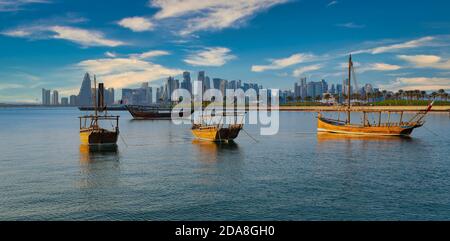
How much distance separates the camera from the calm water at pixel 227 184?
2622 centimetres

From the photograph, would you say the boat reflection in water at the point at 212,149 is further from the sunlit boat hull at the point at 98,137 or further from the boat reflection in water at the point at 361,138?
the boat reflection in water at the point at 361,138

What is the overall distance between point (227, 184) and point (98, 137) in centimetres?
3519

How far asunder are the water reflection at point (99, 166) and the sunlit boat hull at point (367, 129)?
49.4 m

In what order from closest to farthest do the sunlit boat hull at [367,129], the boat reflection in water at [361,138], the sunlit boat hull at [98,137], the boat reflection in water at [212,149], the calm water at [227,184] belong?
the calm water at [227,184] → the boat reflection in water at [212,149] → the sunlit boat hull at [98,137] → the boat reflection in water at [361,138] → the sunlit boat hull at [367,129]

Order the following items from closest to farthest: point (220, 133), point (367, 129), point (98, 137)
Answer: point (98, 137)
point (220, 133)
point (367, 129)

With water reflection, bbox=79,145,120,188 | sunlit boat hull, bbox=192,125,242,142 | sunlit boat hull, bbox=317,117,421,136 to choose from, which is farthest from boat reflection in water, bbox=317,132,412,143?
water reflection, bbox=79,145,120,188

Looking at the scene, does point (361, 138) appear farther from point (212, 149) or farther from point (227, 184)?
point (227, 184)

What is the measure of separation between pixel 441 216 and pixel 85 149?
50.2 meters

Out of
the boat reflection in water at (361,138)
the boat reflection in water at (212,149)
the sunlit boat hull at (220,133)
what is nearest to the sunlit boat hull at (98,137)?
the boat reflection in water at (212,149)

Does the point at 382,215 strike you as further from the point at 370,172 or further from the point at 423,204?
the point at 370,172

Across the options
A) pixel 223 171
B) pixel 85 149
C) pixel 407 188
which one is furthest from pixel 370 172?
pixel 85 149

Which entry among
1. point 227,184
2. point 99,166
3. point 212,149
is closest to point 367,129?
point 212,149

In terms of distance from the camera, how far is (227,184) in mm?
35312
